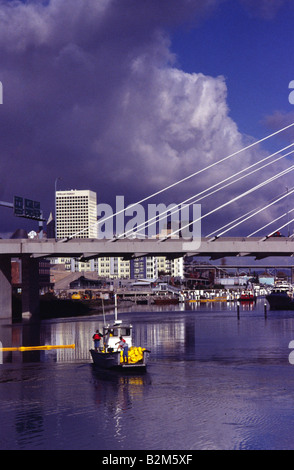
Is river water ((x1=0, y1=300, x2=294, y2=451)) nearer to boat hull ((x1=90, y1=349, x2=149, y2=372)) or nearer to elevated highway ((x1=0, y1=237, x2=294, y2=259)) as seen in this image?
boat hull ((x1=90, y1=349, x2=149, y2=372))

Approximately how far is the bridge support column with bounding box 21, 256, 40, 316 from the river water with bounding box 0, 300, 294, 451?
4482 centimetres

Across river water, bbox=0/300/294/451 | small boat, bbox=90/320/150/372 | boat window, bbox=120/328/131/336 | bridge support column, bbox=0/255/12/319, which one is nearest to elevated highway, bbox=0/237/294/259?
bridge support column, bbox=0/255/12/319

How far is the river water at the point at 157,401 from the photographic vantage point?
2423 cm

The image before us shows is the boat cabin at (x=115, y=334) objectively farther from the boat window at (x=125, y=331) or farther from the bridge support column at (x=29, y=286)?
the bridge support column at (x=29, y=286)

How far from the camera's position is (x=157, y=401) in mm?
31188

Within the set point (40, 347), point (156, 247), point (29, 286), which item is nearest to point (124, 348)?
point (40, 347)

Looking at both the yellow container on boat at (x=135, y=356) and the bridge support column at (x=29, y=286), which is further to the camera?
the bridge support column at (x=29, y=286)

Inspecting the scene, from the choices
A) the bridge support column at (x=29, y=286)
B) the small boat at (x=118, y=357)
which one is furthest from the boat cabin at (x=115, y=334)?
the bridge support column at (x=29, y=286)

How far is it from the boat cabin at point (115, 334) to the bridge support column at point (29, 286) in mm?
54540

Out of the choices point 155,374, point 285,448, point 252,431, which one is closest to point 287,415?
point 252,431

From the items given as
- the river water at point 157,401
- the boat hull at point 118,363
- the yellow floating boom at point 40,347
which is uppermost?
the boat hull at point 118,363

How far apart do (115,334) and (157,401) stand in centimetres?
1337

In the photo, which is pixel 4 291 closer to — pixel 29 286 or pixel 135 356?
pixel 29 286

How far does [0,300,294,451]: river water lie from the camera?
79.5 ft
